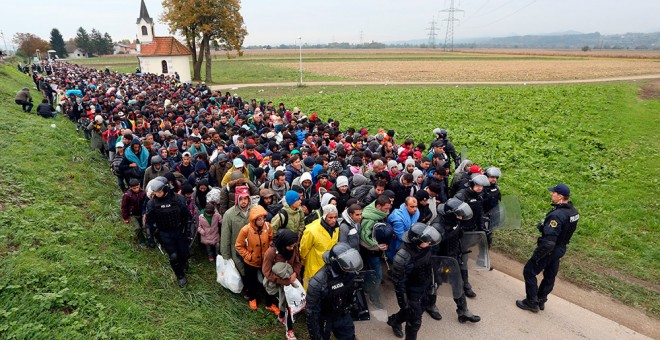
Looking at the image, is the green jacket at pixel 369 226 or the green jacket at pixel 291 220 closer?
the green jacket at pixel 291 220

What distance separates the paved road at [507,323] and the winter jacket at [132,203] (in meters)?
4.20

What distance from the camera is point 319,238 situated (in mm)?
4883

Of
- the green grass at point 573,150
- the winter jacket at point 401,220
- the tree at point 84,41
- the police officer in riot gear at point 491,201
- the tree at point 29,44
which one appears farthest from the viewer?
the tree at point 84,41

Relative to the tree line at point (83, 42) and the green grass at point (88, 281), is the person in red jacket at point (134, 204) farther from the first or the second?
the tree line at point (83, 42)

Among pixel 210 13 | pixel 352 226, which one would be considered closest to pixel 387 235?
pixel 352 226

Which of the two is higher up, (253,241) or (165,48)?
(165,48)

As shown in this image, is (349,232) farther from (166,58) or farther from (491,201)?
(166,58)

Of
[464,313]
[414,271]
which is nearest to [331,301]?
[414,271]

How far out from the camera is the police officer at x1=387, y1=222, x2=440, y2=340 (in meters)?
4.36

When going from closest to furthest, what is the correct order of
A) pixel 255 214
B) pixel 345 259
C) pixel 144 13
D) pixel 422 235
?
pixel 345 259
pixel 422 235
pixel 255 214
pixel 144 13

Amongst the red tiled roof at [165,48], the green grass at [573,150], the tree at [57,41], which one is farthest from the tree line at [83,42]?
the green grass at [573,150]

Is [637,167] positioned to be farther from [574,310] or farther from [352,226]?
[352,226]

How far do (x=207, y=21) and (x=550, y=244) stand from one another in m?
39.4

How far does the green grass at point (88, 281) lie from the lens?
4.61 meters
